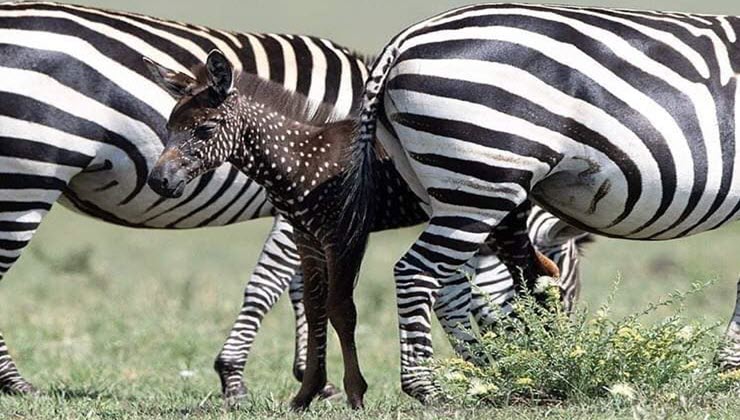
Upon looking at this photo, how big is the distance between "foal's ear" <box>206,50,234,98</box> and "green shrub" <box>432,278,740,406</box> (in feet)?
5.63

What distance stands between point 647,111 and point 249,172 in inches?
79.4

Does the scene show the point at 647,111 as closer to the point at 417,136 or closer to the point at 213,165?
the point at 417,136

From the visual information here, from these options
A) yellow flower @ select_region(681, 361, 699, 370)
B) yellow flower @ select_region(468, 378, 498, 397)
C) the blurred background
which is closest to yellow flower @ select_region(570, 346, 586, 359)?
yellow flower @ select_region(468, 378, 498, 397)

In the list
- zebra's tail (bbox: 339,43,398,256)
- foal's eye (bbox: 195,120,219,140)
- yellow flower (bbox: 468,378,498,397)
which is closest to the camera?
yellow flower (bbox: 468,378,498,397)

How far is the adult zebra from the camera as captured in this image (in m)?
8.05

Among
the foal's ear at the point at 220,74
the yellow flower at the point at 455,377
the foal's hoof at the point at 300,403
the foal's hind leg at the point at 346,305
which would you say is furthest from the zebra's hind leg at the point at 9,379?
the yellow flower at the point at 455,377

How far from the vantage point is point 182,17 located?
56031mm

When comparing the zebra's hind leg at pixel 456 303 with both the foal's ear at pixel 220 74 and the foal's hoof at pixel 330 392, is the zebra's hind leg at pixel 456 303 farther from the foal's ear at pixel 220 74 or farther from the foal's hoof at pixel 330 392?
the foal's ear at pixel 220 74

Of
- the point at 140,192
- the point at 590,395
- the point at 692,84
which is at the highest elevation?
the point at 692,84

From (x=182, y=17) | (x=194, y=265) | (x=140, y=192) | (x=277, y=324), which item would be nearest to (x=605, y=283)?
(x=277, y=324)

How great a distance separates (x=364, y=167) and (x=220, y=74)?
847mm

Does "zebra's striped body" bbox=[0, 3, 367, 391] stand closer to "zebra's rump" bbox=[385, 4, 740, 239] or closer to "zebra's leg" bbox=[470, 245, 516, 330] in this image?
"zebra's leg" bbox=[470, 245, 516, 330]

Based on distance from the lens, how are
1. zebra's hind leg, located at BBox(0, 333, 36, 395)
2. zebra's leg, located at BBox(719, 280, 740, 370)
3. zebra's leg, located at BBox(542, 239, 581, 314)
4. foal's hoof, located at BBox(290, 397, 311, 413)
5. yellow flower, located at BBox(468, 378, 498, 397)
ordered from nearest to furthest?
yellow flower, located at BBox(468, 378, 498, 397) → foal's hoof, located at BBox(290, 397, 311, 413) → zebra's leg, located at BBox(719, 280, 740, 370) → zebra's hind leg, located at BBox(0, 333, 36, 395) → zebra's leg, located at BBox(542, 239, 581, 314)

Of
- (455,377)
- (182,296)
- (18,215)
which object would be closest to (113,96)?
(18,215)
